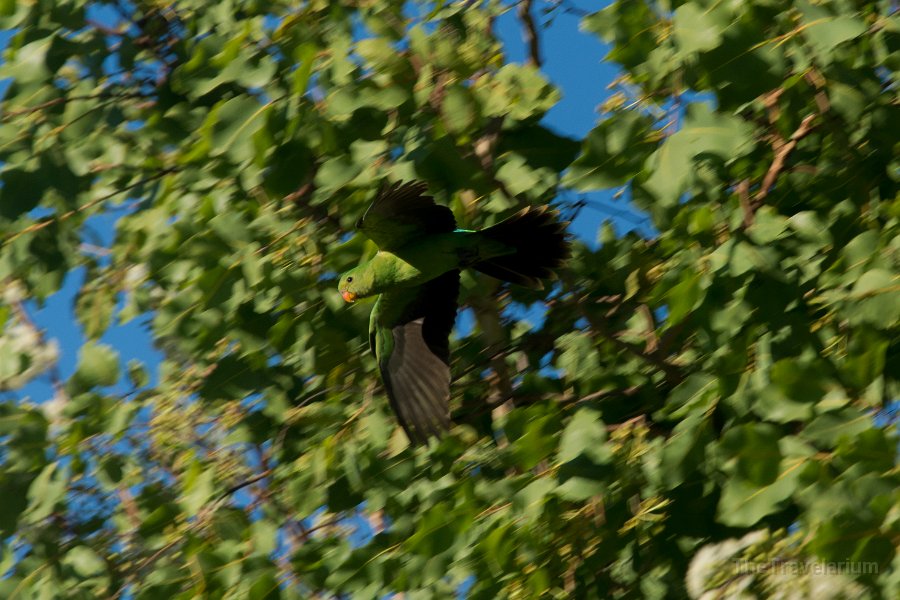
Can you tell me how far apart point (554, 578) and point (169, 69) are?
2.30m

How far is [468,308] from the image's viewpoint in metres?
5.01

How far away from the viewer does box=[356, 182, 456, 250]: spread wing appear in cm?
420

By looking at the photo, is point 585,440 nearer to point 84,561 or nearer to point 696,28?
point 696,28

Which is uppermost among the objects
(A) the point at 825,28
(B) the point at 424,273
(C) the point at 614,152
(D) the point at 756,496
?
(A) the point at 825,28

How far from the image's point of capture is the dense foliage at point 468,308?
322cm

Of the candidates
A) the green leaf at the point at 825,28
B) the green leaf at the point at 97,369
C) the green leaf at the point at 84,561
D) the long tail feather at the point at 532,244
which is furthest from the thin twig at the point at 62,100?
the green leaf at the point at 825,28

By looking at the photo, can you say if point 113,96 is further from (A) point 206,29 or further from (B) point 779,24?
(B) point 779,24

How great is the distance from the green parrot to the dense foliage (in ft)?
0.25

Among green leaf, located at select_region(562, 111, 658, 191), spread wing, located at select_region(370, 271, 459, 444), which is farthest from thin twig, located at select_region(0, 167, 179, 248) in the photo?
green leaf, located at select_region(562, 111, 658, 191)

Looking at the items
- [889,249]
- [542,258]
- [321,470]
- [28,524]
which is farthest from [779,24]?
[28,524]

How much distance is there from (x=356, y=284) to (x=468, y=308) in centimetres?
59

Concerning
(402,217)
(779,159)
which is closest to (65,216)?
(402,217)

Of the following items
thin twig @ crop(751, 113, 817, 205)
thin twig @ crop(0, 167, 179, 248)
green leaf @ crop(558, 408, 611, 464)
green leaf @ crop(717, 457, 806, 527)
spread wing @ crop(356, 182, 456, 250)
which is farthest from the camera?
thin twig @ crop(0, 167, 179, 248)

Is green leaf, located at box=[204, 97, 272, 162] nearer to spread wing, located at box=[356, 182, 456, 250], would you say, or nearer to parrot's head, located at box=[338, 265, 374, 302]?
spread wing, located at box=[356, 182, 456, 250]
